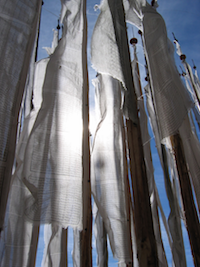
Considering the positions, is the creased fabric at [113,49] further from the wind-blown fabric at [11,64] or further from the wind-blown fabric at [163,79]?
the wind-blown fabric at [11,64]

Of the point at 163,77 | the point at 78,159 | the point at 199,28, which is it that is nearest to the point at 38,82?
the point at 78,159

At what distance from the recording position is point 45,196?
49.4 inches

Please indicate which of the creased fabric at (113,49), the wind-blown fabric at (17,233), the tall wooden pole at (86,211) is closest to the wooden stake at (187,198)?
the creased fabric at (113,49)

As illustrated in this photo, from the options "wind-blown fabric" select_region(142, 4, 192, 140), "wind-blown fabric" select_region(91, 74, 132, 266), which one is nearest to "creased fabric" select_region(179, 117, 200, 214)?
"wind-blown fabric" select_region(142, 4, 192, 140)

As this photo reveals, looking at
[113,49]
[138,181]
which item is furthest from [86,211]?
[113,49]

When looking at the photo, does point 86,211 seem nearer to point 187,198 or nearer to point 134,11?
point 187,198

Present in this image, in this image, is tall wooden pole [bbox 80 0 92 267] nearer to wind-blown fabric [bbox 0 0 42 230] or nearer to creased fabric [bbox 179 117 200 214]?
wind-blown fabric [bbox 0 0 42 230]

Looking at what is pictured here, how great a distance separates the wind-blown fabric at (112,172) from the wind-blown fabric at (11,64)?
2.62 feet

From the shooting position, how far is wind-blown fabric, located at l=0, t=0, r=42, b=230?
1225 millimetres

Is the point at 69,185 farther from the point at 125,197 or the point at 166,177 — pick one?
the point at 166,177

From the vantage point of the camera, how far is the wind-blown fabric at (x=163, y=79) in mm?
1876

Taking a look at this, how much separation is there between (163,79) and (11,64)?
127 centimetres

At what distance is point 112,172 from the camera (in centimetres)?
192

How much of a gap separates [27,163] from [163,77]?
1.39 metres
